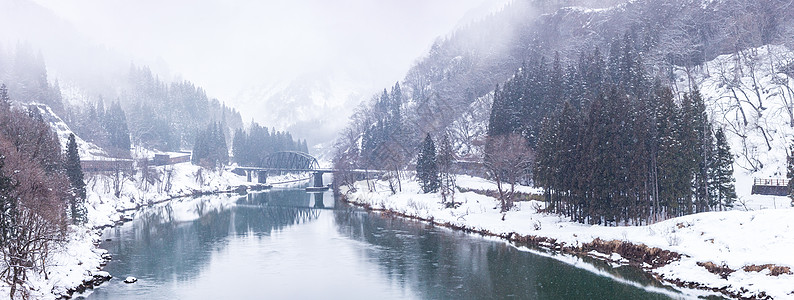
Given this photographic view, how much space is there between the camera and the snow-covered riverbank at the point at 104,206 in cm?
3541

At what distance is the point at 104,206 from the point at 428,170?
55.2 meters

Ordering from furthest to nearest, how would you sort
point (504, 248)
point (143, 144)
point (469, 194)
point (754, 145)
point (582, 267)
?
point (143, 144) < point (469, 194) < point (754, 145) < point (504, 248) < point (582, 267)

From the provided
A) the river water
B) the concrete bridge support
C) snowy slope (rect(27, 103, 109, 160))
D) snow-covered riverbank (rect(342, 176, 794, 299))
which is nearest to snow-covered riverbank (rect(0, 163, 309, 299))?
the river water

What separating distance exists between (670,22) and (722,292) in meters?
111

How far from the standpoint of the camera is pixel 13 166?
34312 mm

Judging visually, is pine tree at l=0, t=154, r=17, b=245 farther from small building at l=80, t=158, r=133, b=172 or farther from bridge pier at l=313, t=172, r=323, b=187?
bridge pier at l=313, t=172, r=323, b=187

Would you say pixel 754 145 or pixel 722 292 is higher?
pixel 754 145

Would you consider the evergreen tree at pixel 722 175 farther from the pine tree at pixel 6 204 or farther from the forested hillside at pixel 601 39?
the pine tree at pixel 6 204

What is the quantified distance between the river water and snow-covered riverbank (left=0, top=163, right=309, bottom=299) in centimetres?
181

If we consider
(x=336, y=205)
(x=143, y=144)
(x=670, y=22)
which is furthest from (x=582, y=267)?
(x=143, y=144)

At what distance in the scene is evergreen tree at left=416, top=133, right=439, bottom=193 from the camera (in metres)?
95.4

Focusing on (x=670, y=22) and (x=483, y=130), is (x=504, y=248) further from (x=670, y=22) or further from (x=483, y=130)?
(x=670, y=22)

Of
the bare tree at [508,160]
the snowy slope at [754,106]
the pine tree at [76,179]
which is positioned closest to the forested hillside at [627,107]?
the snowy slope at [754,106]

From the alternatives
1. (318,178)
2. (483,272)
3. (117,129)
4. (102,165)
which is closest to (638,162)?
(483,272)
